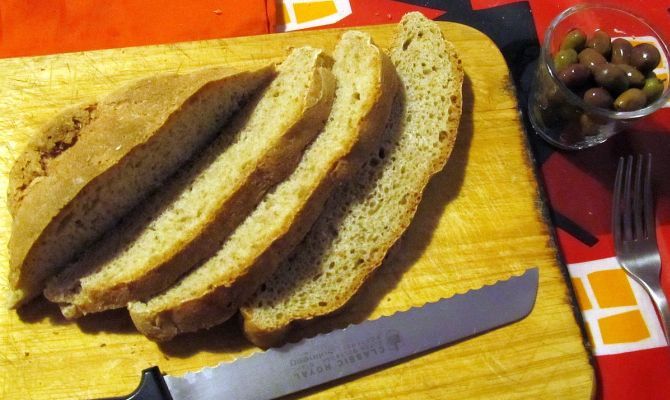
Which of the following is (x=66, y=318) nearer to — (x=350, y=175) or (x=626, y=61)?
(x=350, y=175)

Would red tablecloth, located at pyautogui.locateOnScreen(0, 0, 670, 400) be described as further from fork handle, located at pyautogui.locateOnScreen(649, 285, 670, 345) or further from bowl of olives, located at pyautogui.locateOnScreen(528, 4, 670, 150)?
bowl of olives, located at pyautogui.locateOnScreen(528, 4, 670, 150)

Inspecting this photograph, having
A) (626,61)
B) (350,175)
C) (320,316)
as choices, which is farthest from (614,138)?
(320,316)

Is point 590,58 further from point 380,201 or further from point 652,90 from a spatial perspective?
point 380,201

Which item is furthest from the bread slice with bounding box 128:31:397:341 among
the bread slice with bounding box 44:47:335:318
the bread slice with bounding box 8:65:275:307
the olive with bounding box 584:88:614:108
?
the olive with bounding box 584:88:614:108

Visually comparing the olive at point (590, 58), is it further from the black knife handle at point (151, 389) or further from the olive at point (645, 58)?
the black knife handle at point (151, 389)

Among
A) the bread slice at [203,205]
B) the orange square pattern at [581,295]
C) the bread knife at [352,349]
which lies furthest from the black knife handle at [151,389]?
the orange square pattern at [581,295]

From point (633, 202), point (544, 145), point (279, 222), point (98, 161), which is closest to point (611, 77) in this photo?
point (544, 145)
